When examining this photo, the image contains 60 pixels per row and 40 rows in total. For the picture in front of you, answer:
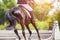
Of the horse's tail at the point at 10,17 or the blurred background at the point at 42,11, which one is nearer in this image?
the horse's tail at the point at 10,17

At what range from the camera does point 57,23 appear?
11.7ft

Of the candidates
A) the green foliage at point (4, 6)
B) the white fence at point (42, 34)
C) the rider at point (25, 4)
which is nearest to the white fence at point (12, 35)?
the white fence at point (42, 34)

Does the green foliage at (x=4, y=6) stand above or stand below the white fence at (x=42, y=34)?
above

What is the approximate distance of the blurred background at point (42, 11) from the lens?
11.7ft

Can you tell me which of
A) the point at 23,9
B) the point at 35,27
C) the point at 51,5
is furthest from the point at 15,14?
the point at 51,5

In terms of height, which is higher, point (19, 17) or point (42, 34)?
point (19, 17)

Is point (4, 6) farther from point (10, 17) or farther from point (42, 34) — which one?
point (42, 34)

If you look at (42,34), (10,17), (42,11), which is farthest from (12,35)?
(42,11)

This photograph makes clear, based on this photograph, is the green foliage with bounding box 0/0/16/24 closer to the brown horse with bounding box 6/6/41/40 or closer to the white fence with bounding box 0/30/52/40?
the brown horse with bounding box 6/6/41/40

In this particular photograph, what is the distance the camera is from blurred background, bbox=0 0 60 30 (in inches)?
140

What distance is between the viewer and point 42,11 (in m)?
3.59

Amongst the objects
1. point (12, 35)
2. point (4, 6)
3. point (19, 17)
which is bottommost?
point (12, 35)

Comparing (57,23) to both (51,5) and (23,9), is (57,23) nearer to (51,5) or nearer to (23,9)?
(51,5)

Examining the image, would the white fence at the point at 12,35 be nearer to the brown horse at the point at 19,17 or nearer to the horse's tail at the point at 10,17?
the brown horse at the point at 19,17
